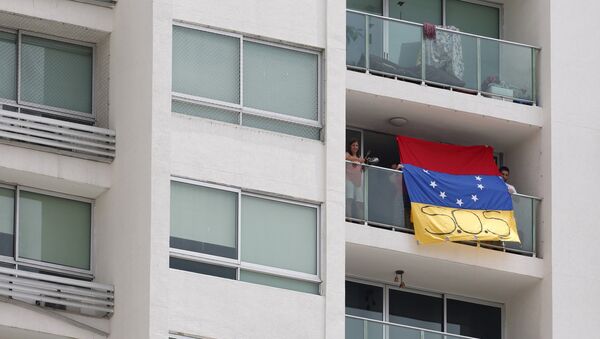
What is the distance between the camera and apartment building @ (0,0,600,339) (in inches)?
1978

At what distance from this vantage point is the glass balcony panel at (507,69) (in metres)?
57.1

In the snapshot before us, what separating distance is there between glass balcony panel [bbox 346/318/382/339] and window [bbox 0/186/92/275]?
203 inches

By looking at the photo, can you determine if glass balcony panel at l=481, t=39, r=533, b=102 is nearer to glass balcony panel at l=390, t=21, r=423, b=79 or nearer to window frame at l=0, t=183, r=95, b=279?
glass balcony panel at l=390, t=21, r=423, b=79

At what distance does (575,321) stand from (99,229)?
963 centimetres

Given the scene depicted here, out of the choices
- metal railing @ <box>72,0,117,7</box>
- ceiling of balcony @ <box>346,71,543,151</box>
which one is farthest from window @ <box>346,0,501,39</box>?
metal railing @ <box>72,0,117,7</box>

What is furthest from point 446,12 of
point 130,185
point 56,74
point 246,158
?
point 130,185

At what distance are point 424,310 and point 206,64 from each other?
7.87 meters

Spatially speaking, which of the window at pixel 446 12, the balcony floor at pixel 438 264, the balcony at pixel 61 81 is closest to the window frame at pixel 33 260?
the balcony at pixel 61 81

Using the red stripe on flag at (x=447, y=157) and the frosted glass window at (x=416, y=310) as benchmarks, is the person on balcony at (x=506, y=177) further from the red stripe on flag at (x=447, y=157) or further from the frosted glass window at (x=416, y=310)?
the frosted glass window at (x=416, y=310)

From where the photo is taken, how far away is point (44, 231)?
51.9 metres

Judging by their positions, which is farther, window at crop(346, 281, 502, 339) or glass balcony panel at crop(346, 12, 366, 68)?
window at crop(346, 281, 502, 339)

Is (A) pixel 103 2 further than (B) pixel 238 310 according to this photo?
Yes

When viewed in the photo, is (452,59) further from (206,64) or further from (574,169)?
(206,64)

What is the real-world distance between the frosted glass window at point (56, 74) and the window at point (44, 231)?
1.89m
